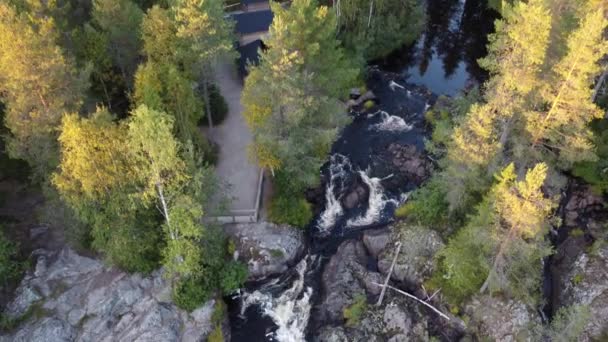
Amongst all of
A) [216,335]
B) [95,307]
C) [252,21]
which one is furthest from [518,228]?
[252,21]

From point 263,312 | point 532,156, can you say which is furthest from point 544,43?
point 263,312

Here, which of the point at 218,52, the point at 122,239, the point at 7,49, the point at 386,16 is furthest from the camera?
the point at 386,16

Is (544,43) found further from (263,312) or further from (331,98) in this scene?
(263,312)

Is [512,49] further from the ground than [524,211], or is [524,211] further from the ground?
[512,49]

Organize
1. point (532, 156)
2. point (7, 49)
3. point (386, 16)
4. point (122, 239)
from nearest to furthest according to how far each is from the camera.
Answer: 1. point (7, 49)
2. point (122, 239)
3. point (532, 156)
4. point (386, 16)

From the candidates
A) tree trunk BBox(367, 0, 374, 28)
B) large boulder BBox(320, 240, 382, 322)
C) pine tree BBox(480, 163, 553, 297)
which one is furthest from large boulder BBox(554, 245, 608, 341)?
tree trunk BBox(367, 0, 374, 28)

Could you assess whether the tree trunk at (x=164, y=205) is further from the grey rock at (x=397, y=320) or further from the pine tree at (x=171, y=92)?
the grey rock at (x=397, y=320)
